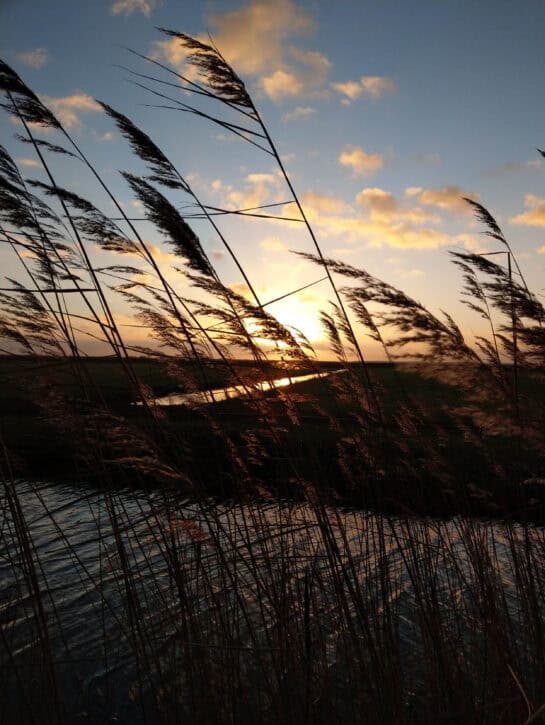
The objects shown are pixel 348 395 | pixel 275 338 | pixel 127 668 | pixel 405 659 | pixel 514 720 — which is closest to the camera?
pixel 514 720

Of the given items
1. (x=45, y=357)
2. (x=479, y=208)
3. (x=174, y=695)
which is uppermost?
(x=479, y=208)

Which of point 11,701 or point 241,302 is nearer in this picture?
point 241,302

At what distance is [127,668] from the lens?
468 centimetres

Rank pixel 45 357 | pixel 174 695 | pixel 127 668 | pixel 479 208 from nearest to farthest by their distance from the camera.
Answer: pixel 174 695 → pixel 45 357 → pixel 479 208 → pixel 127 668

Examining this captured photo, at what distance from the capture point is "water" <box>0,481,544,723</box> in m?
2.85

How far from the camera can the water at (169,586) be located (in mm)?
2852

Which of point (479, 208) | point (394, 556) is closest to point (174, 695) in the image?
point (479, 208)

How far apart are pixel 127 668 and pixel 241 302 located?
11.3 ft

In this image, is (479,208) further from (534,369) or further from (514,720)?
(514,720)

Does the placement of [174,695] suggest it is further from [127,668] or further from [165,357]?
[127,668]

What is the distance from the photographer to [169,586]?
13.3 ft

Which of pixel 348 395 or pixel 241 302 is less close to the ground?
pixel 241 302

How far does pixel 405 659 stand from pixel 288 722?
197cm

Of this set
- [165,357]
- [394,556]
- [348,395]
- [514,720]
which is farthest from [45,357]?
[394,556]
